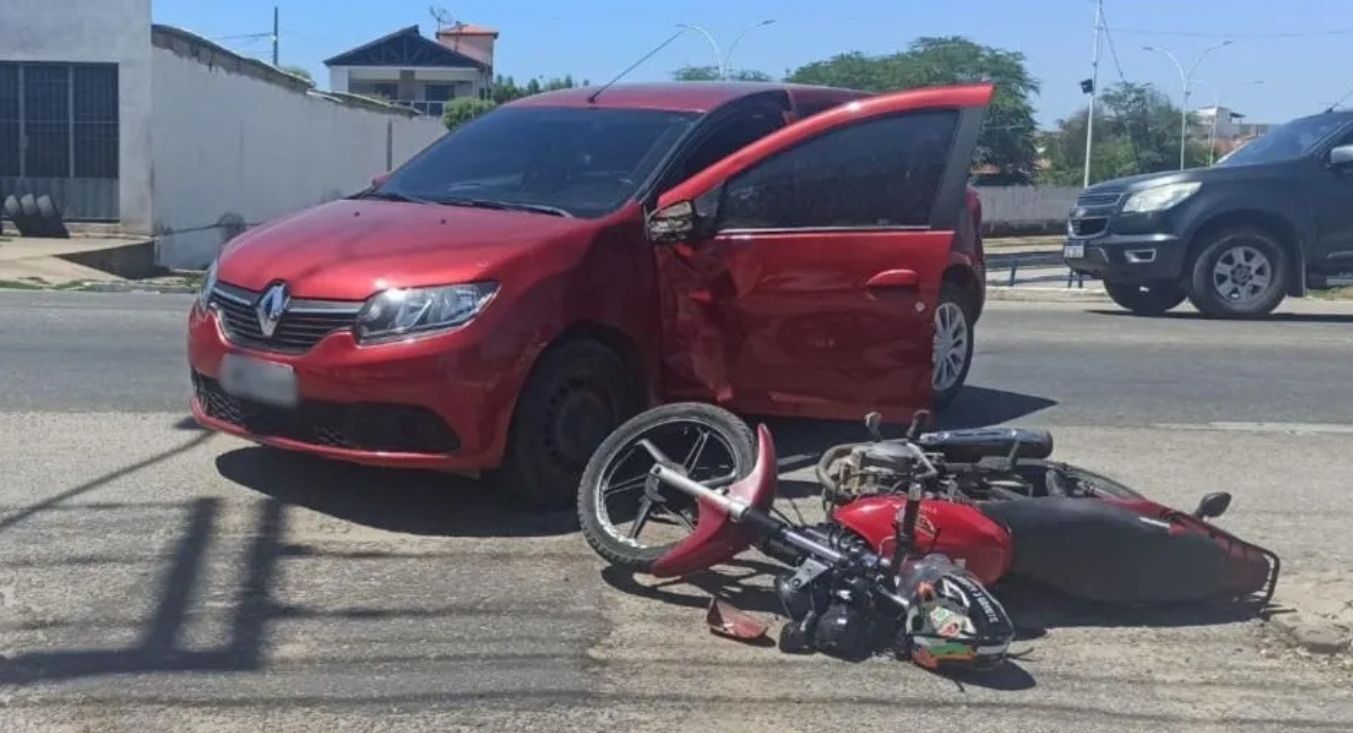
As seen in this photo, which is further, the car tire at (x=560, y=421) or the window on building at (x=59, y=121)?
the window on building at (x=59, y=121)

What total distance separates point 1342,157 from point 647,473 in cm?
1059

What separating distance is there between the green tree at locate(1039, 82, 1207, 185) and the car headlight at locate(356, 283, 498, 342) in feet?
208

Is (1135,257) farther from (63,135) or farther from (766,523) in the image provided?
(63,135)

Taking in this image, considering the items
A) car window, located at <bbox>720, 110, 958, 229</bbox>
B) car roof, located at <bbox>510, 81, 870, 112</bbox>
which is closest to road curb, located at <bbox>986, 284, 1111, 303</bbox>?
car roof, located at <bbox>510, 81, 870, 112</bbox>

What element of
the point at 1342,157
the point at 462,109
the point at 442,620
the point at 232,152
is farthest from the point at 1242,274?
the point at 462,109

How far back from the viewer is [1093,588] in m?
5.67

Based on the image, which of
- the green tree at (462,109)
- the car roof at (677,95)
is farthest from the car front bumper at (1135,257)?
the green tree at (462,109)

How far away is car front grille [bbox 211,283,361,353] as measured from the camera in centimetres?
621

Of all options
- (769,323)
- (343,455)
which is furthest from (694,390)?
(343,455)

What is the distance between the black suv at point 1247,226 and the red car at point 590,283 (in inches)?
305

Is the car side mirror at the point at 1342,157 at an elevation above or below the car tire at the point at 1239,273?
above

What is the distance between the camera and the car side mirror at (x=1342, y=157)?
14609 millimetres

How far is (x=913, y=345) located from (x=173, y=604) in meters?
3.29

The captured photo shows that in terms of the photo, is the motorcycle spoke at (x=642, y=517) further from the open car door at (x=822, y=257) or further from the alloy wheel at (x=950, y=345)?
the alloy wheel at (x=950, y=345)
